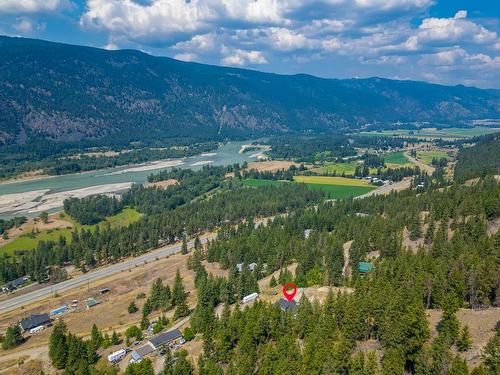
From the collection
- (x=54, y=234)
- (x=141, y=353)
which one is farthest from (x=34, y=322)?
(x=54, y=234)

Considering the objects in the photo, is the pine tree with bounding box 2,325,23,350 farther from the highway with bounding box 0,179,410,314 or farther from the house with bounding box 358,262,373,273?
the house with bounding box 358,262,373,273

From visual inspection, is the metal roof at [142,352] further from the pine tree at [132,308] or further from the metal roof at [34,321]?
the metal roof at [34,321]

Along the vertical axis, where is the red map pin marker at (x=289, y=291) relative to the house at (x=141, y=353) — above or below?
above

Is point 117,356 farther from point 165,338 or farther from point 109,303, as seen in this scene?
point 109,303

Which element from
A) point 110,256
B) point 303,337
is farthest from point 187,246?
point 303,337

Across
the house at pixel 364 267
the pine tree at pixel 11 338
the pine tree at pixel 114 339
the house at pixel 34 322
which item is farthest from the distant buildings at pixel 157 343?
the house at pixel 364 267

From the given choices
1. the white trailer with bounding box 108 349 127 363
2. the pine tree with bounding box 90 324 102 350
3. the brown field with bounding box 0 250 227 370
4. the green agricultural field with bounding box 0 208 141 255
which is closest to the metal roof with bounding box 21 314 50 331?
the brown field with bounding box 0 250 227 370
